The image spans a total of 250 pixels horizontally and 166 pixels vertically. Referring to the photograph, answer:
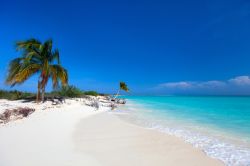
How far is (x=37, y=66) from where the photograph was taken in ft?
48.6

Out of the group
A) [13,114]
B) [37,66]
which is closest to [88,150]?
[13,114]

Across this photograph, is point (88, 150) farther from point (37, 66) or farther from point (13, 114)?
point (37, 66)

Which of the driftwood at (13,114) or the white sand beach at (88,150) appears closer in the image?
the white sand beach at (88,150)

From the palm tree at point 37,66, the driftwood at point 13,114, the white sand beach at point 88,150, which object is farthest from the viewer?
the palm tree at point 37,66

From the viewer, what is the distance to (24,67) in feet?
48.2

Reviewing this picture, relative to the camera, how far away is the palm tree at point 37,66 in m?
14.4

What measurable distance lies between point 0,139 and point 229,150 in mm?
6457

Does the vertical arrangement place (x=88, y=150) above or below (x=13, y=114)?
below

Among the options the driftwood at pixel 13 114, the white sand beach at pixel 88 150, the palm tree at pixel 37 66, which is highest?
the palm tree at pixel 37 66

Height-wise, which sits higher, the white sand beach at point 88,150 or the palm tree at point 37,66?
the palm tree at point 37,66

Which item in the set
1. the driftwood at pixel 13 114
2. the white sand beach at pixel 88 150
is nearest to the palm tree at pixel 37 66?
the driftwood at pixel 13 114

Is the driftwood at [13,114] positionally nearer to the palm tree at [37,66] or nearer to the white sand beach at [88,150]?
the white sand beach at [88,150]

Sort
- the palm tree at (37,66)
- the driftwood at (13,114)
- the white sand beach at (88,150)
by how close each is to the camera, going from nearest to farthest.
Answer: the white sand beach at (88,150), the driftwood at (13,114), the palm tree at (37,66)

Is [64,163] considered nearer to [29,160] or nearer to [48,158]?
[48,158]
